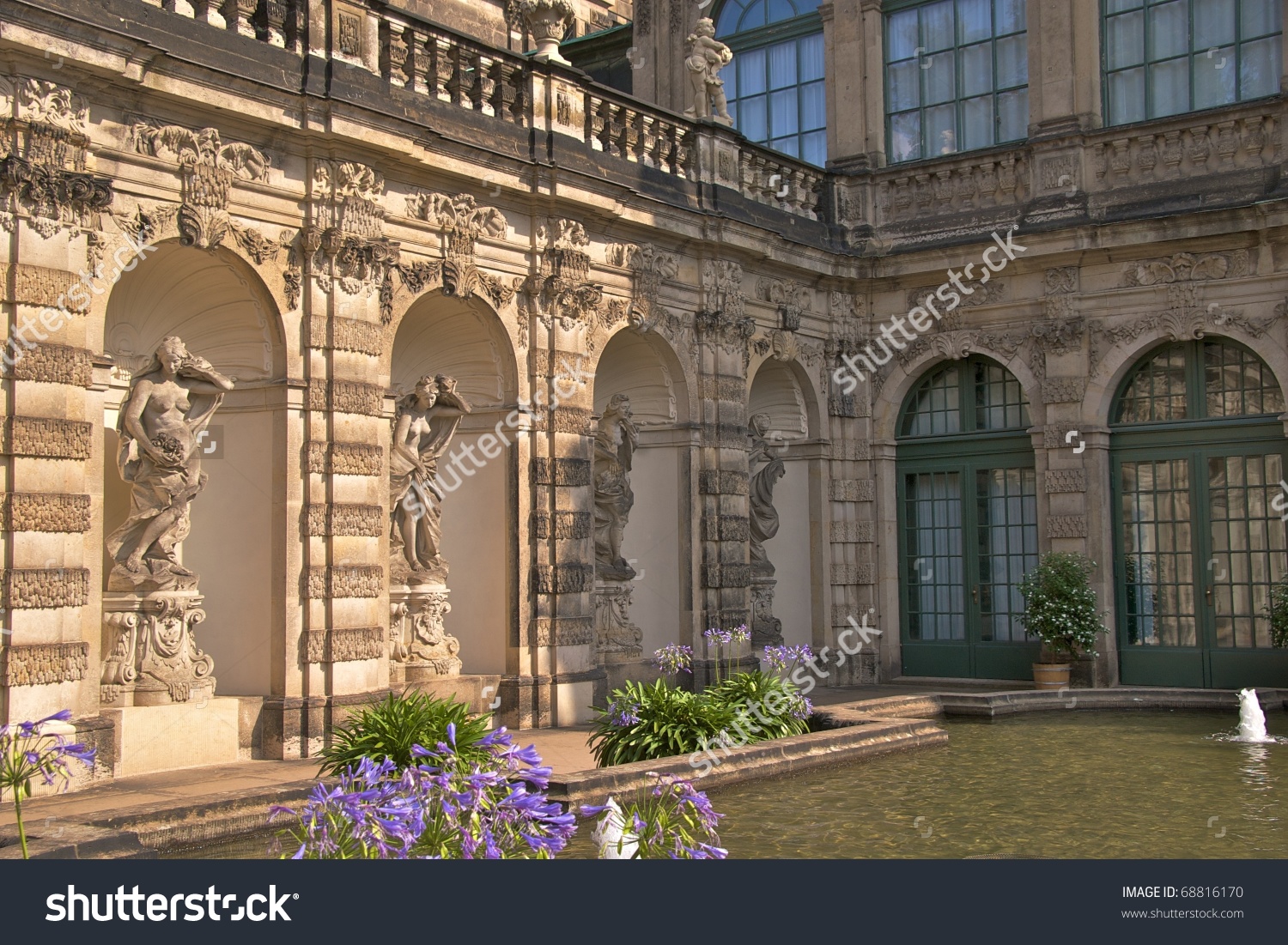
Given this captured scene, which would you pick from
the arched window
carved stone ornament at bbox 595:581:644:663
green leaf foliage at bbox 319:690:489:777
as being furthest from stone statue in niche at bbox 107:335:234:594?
the arched window

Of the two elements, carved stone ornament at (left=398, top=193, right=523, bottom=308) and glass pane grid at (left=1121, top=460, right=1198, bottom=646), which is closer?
carved stone ornament at (left=398, top=193, right=523, bottom=308)

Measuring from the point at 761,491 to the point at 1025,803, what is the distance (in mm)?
7936

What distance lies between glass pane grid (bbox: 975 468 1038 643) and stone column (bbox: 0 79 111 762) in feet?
34.6

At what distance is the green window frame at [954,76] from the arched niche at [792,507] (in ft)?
10.8

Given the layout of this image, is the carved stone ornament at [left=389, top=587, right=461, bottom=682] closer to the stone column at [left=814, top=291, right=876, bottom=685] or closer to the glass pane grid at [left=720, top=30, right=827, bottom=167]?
the stone column at [left=814, top=291, right=876, bottom=685]

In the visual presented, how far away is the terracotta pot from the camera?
49.4 feet

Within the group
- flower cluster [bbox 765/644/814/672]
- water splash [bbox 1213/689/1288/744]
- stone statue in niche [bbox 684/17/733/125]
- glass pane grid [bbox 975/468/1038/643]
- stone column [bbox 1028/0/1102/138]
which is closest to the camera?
water splash [bbox 1213/689/1288/744]

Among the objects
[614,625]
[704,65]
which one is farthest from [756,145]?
[614,625]

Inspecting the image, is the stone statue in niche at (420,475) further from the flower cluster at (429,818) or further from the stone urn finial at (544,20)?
the flower cluster at (429,818)

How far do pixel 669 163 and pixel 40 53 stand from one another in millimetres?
7061

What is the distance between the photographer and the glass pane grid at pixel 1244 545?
48.7 ft

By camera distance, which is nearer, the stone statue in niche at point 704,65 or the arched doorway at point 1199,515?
the stone statue in niche at point 704,65

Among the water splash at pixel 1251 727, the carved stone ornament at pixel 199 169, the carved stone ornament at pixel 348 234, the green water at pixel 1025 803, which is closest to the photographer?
the green water at pixel 1025 803

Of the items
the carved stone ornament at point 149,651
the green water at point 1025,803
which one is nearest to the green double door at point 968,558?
the green water at point 1025,803
